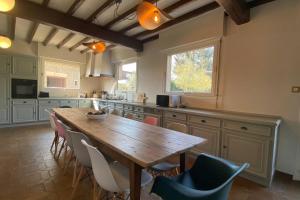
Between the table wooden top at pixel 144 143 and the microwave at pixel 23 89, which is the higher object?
the microwave at pixel 23 89

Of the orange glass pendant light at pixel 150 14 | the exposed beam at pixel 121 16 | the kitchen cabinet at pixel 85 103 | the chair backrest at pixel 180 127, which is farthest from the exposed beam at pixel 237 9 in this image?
the kitchen cabinet at pixel 85 103

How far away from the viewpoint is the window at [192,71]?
11.0ft

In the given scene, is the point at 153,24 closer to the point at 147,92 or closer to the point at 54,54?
the point at 147,92

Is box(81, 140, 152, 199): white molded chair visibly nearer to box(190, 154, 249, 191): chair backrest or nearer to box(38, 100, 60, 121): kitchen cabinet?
box(190, 154, 249, 191): chair backrest

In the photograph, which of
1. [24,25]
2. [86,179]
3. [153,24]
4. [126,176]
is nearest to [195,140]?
[126,176]

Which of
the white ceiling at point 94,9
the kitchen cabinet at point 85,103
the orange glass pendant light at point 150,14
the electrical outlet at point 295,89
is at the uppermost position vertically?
the white ceiling at point 94,9

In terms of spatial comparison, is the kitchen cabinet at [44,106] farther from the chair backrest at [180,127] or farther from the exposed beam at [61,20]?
the chair backrest at [180,127]

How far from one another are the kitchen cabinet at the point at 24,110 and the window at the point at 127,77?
2777mm

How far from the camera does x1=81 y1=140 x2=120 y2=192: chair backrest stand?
1240 mm

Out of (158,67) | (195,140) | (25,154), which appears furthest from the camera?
(158,67)

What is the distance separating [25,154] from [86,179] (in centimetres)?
157

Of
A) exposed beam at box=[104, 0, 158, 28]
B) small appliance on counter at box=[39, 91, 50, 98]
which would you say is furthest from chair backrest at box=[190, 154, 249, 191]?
small appliance on counter at box=[39, 91, 50, 98]

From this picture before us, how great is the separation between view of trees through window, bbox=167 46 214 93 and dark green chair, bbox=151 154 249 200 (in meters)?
2.16

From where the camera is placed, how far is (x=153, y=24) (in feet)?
6.14
